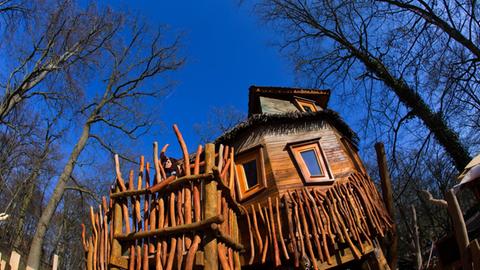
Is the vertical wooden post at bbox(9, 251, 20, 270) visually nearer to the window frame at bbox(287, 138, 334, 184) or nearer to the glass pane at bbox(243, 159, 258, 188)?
the glass pane at bbox(243, 159, 258, 188)

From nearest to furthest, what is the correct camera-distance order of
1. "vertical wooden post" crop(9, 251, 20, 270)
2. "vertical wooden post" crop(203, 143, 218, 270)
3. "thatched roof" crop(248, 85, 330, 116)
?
"vertical wooden post" crop(203, 143, 218, 270) < "vertical wooden post" crop(9, 251, 20, 270) < "thatched roof" crop(248, 85, 330, 116)

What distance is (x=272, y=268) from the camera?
1096 cm

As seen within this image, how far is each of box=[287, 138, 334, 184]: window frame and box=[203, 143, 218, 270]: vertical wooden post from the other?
20.8ft

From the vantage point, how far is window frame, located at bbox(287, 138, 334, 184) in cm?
1195

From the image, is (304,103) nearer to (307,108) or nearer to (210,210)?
(307,108)

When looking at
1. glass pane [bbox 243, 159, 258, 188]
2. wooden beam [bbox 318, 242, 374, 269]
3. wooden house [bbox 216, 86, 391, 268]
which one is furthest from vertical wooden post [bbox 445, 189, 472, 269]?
glass pane [bbox 243, 159, 258, 188]

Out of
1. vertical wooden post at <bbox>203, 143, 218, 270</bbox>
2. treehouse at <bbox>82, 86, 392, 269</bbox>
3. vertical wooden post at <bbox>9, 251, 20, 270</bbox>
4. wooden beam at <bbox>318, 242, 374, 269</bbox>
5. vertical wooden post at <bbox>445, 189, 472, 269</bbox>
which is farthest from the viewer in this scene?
wooden beam at <bbox>318, 242, 374, 269</bbox>

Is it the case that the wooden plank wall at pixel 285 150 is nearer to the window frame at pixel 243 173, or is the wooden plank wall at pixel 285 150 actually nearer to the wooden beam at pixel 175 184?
the window frame at pixel 243 173

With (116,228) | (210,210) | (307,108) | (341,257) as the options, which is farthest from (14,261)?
(307,108)

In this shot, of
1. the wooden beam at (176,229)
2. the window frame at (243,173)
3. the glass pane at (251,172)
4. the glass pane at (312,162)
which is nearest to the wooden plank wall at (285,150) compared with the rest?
the window frame at (243,173)

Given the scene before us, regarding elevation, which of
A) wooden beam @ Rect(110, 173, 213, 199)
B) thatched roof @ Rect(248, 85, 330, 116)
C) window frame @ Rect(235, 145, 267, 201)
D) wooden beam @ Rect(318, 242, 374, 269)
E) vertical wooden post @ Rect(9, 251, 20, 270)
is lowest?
vertical wooden post @ Rect(9, 251, 20, 270)

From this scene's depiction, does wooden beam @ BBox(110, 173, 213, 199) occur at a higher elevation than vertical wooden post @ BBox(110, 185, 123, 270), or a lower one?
higher

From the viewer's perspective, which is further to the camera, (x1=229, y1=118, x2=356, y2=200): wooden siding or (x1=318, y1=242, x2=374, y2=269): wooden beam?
(x1=229, y1=118, x2=356, y2=200): wooden siding

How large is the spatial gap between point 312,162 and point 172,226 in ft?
24.8
